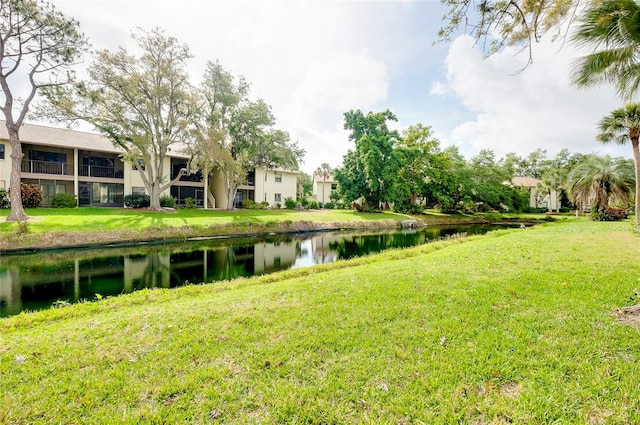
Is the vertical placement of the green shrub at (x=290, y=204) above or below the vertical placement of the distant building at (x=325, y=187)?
below

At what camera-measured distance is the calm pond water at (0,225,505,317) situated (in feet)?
26.1

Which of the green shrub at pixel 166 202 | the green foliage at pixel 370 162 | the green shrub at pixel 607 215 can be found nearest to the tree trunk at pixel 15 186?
the green shrub at pixel 166 202

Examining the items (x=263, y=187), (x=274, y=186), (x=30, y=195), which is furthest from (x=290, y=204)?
(x=30, y=195)

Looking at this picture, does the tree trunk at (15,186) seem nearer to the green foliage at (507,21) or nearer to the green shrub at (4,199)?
the green shrub at (4,199)

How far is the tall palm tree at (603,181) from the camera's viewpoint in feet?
75.4

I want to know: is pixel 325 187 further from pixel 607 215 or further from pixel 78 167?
pixel 607 215

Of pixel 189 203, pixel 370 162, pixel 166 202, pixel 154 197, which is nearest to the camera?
pixel 154 197

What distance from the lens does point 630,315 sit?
4.25m

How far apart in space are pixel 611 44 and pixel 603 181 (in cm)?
2595

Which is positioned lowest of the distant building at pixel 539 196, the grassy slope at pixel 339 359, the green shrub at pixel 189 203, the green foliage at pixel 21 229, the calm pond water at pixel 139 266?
the calm pond water at pixel 139 266

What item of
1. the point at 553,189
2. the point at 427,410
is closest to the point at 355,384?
the point at 427,410

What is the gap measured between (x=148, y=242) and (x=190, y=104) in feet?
41.6

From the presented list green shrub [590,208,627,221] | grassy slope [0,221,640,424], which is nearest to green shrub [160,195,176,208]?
grassy slope [0,221,640,424]

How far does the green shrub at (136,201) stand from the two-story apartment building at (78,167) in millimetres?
1680
